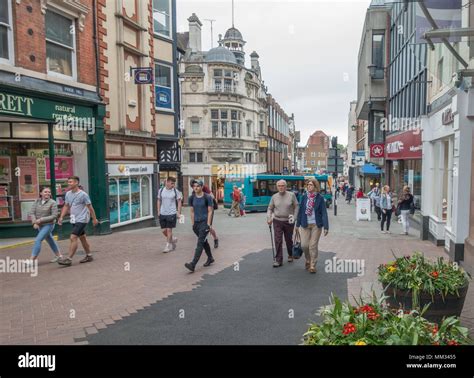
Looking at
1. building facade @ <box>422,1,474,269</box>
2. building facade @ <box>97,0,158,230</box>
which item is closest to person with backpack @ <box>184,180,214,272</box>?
building facade @ <box>422,1,474,269</box>

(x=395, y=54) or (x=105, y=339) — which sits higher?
(x=395, y=54)

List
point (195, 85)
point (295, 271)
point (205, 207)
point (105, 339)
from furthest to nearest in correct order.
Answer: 1. point (195, 85)
2. point (205, 207)
3. point (295, 271)
4. point (105, 339)

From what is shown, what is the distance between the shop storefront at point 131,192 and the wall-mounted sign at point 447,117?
10.1 meters

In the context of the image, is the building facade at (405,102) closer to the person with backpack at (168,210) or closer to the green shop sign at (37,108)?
the person with backpack at (168,210)

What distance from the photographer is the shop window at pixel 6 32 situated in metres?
9.29

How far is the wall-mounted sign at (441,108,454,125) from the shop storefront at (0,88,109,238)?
32.9 ft

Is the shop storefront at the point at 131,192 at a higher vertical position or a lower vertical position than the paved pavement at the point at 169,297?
higher

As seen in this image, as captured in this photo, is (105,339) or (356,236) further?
(356,236)

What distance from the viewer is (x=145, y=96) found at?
15.2 metres

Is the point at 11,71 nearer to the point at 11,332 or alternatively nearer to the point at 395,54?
the point at 11,332

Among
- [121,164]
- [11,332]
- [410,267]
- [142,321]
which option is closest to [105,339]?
[142,321]

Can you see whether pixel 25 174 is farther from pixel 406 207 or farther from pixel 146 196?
pixel 406 207

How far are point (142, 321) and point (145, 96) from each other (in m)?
12.0

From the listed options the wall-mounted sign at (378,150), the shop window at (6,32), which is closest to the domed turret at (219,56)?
the wall-mounted sign at (378,150)
